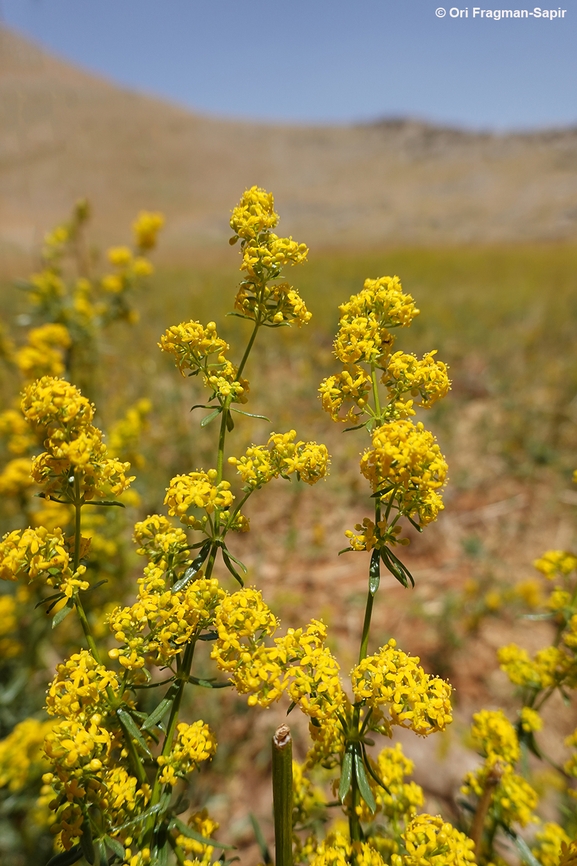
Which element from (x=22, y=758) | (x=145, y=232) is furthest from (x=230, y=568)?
(x=145, y=232)

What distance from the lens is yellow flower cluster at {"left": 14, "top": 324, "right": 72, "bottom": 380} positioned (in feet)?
10.6

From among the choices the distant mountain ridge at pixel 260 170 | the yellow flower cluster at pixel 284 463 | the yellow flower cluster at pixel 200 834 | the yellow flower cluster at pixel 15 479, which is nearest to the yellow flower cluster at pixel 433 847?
the yellow flower cluster at pixel 200 834

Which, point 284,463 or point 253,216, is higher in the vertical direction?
point 253,216

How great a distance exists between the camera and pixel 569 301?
10.5 m

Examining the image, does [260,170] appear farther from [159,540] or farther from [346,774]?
[346,774]

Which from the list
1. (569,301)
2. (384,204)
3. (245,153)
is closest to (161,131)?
(245,153)

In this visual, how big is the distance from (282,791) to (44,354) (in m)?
3.03

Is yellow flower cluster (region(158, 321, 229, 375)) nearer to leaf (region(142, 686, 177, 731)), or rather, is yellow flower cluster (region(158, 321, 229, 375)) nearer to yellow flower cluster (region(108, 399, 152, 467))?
leaf (region(142, 686, 177, 731))

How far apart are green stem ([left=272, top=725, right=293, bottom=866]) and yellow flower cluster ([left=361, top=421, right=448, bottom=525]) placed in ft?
1.78

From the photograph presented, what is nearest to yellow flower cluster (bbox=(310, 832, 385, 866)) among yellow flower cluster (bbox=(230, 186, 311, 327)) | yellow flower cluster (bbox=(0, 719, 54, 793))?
yellow flower cluster (bbox=(230, 186, 311, 327))

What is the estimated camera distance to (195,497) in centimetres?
117

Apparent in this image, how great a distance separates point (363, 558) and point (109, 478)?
380 cm

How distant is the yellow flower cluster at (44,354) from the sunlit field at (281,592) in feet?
0.07

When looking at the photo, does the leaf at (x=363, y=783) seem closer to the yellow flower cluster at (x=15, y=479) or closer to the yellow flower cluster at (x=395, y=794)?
the yellow flower cluster at (x=395, y=794)
